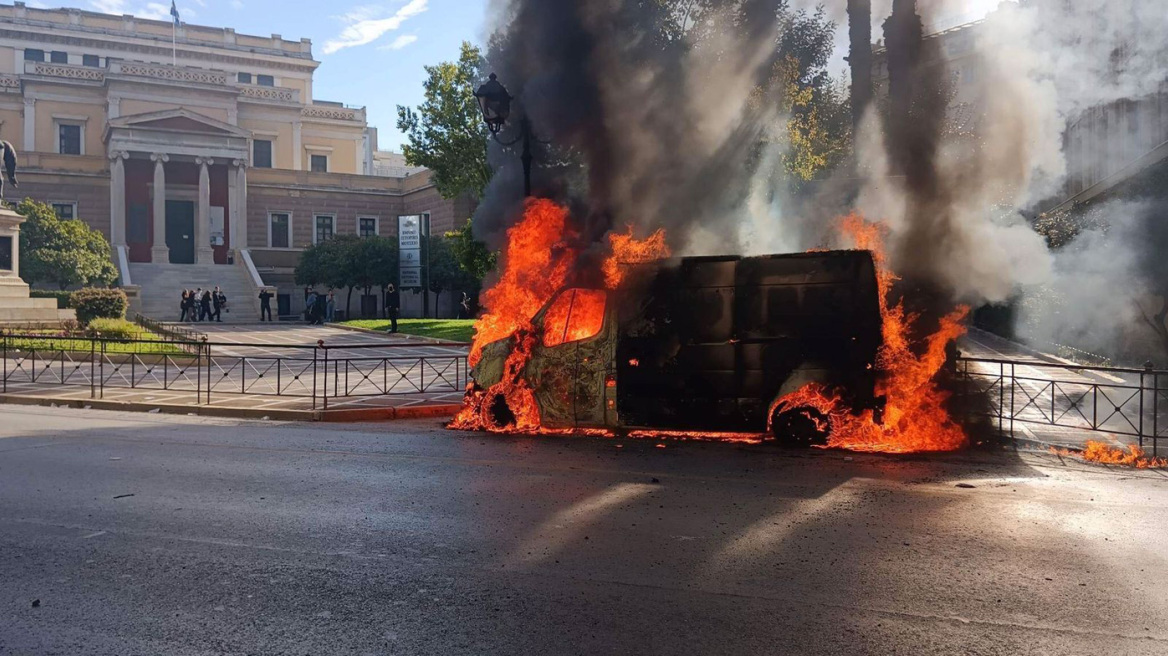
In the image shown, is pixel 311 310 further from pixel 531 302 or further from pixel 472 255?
pixel 531 302

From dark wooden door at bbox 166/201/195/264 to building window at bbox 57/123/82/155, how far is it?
9.45 meters

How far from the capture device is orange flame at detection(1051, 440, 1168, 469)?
331 inches

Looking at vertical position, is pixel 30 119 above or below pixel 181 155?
above

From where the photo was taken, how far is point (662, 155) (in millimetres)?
12211

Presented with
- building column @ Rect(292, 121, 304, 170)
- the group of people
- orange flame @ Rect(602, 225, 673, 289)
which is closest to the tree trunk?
orange flame @ Rect(602, 225, 673, 289)

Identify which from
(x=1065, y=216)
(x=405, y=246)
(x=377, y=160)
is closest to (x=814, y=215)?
(x=1065, y=216)

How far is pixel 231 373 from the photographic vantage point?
15875 millimetres

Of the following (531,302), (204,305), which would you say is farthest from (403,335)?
(531,302)

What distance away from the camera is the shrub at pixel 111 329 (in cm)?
2072

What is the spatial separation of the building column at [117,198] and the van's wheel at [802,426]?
45866 millimetres

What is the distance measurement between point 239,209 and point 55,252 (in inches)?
626

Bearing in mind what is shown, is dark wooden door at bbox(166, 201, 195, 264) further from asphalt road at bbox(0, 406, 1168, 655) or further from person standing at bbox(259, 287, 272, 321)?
asphalt road at bbox(0, 406, 1168, 655)

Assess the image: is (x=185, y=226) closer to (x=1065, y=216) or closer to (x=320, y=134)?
(x=320, y=134)

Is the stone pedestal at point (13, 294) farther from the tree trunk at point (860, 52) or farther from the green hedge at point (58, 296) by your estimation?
the tree trunk at point (860, 52)
